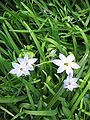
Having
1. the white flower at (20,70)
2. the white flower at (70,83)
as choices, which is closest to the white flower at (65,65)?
the white flower at (70,83)

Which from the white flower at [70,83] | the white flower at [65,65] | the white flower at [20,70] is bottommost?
the white flower at [70,83]

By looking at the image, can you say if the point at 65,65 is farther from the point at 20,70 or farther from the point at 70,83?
the point at 20,70

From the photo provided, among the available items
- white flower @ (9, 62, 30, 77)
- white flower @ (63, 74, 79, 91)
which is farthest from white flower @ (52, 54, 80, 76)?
white flower @ (9, 62, 30, 77)

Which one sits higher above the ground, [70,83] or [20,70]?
[20,70]

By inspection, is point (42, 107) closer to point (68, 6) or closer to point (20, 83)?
point (20, 83)

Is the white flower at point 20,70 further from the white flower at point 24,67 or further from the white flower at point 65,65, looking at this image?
the white flower at point 65,65

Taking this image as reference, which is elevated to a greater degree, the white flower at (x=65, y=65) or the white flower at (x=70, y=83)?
the white flower at (x=65, y=65)

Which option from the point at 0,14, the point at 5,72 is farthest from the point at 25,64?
the point at 0,14

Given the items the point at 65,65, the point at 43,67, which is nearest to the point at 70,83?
the point at 65,65

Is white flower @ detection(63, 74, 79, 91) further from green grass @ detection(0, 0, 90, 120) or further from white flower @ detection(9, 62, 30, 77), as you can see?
white flower @ detection(9, 62, 30, 77)
